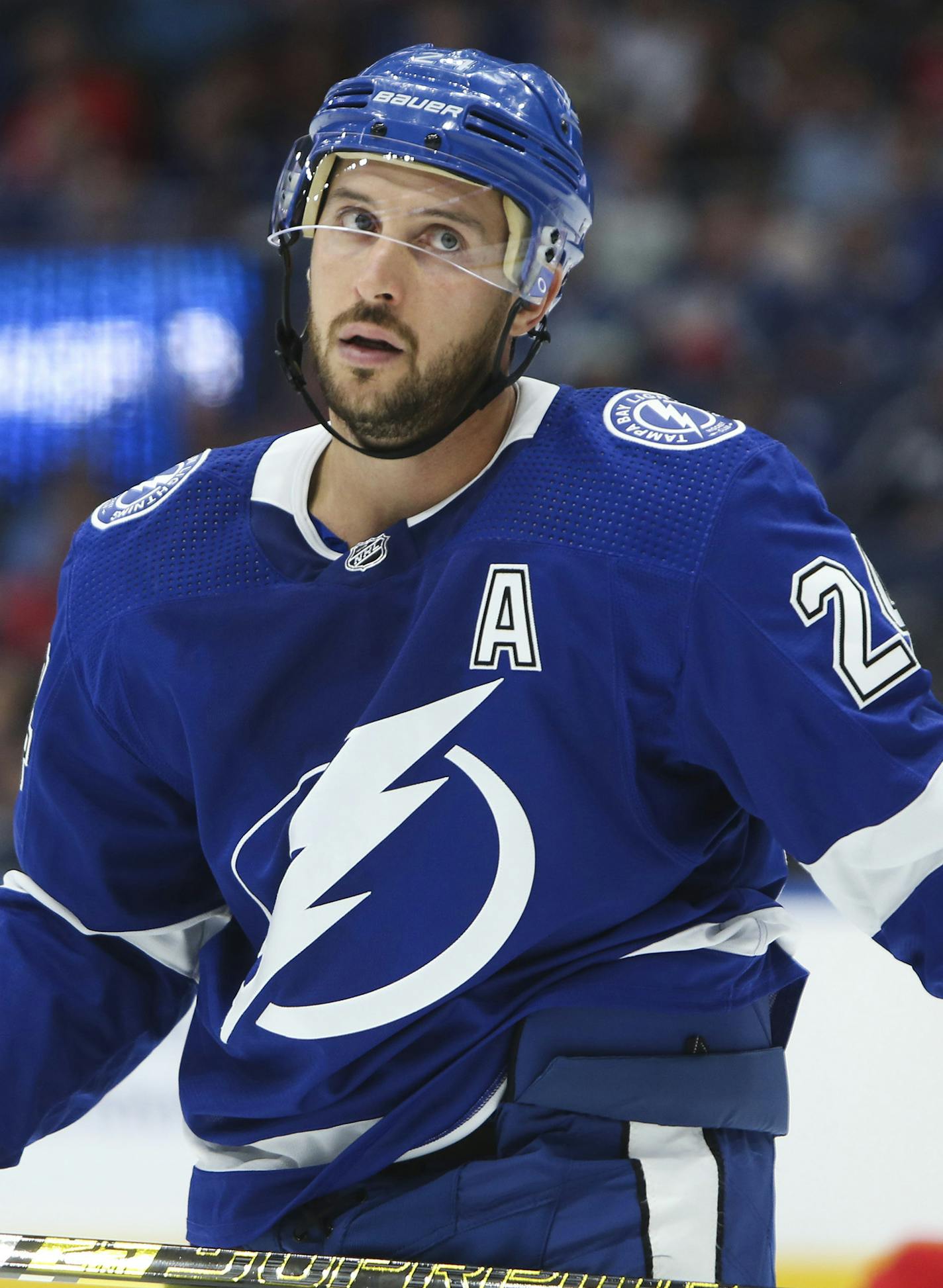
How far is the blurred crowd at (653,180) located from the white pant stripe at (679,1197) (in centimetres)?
252

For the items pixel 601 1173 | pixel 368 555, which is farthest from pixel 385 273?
pixel 601 1173

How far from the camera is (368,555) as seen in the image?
152 cm

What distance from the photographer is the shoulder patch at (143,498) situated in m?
1.65

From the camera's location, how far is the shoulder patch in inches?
65.0

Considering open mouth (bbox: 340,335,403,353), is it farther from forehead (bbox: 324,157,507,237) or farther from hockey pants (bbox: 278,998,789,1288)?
hockey pants (bbox: 278,998,789,1288)

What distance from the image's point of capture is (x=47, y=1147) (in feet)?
6.78

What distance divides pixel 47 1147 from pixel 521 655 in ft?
3.46

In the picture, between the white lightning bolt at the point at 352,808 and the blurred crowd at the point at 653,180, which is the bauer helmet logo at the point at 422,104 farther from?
the blurred crowd at the point at 653,180

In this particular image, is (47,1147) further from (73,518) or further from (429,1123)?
(73,518)

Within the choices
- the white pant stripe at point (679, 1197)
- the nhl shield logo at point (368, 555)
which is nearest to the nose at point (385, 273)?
the nhl shield logo at point (368, 555)

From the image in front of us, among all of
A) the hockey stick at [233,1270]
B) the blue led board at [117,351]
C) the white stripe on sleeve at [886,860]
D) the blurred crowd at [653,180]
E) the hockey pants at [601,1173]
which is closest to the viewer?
the hockey stick at [233,1270]

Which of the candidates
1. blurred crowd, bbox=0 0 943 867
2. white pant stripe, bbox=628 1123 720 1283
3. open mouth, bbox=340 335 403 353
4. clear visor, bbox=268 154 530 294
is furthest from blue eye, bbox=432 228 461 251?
blurred crowd, bbox=0 0 943 867

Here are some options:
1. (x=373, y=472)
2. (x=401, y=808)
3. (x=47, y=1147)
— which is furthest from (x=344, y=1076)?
(x=47, y=1147)

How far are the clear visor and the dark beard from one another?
59 mm
